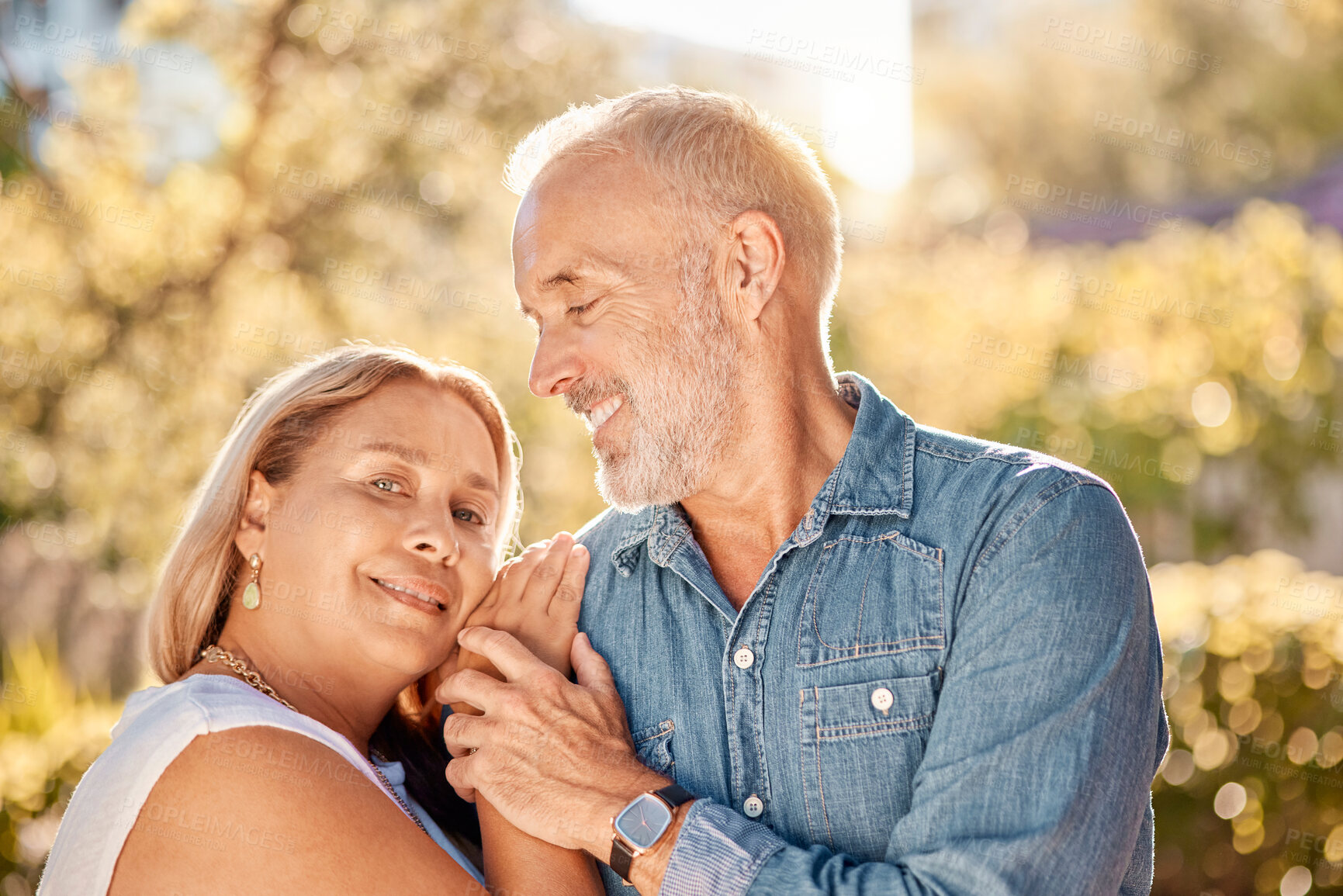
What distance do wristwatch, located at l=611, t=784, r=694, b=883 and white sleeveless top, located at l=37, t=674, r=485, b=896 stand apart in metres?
0.50

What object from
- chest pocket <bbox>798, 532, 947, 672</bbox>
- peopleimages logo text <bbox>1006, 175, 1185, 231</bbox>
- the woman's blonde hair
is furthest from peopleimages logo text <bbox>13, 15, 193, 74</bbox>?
peopleimages logo text <bbox>1006, 175, 1185, 231</bbox>

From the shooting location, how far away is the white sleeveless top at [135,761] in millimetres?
1836

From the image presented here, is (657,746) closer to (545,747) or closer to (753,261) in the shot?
(545,747)

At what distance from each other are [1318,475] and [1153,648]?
21.6 feet

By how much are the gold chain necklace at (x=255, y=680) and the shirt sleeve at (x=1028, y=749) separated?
0.71 meters

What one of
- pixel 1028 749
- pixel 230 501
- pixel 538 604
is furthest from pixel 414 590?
pixel 1028 749

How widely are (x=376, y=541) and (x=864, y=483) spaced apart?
3.21 feet

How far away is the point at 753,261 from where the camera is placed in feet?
7.38

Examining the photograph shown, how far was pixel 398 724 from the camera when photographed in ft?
8.25

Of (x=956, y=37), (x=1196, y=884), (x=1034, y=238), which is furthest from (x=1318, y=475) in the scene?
(x=956, y=37)

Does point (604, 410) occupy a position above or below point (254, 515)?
above

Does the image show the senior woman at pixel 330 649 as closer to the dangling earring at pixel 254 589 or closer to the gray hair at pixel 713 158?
the dangling earring at pixel 254 589

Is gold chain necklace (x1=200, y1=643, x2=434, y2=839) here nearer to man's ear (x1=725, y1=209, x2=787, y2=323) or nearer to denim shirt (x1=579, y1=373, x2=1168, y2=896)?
denim shirt (x1=579, y1=373, x2=1168, y2=896)

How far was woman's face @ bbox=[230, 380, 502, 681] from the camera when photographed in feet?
7.16
